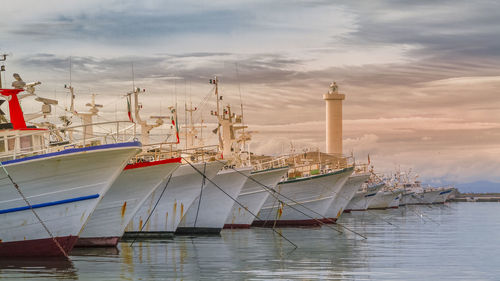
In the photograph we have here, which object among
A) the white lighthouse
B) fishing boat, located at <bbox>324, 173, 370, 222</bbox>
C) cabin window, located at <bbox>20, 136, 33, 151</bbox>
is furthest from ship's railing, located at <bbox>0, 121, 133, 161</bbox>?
the white lighthouse

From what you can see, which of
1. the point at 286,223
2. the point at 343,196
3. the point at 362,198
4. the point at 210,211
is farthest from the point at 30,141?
the point at 362,198

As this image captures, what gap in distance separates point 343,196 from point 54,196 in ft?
106

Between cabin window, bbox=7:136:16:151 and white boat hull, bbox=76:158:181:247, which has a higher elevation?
cabin window, bbox=7:136:16:151

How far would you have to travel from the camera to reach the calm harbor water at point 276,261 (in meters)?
21.0

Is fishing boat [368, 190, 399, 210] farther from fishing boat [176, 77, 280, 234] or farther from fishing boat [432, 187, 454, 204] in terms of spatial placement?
fishing boat [176, 77, 280, 234]

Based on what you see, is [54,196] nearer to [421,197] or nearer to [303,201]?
[303,201]

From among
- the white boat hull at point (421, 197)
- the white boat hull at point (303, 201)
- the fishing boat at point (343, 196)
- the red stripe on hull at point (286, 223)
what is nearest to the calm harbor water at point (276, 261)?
the red stripe on hull at point (286, 223)

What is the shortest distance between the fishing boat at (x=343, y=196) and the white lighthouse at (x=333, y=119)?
33321mm

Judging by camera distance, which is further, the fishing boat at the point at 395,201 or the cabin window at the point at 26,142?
the fishing boat at the point at 395,201

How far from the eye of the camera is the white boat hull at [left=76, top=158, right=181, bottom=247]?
1138 inches

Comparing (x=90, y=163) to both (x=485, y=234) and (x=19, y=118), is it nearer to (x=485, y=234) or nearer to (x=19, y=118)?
(x=19, y=118)

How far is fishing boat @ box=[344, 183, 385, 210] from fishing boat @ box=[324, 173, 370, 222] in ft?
70.8

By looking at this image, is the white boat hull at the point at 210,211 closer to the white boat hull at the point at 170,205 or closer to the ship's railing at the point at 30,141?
the white boat hull at the point at 170,205

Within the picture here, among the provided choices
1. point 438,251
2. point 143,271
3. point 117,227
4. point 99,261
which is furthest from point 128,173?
point 438,251
